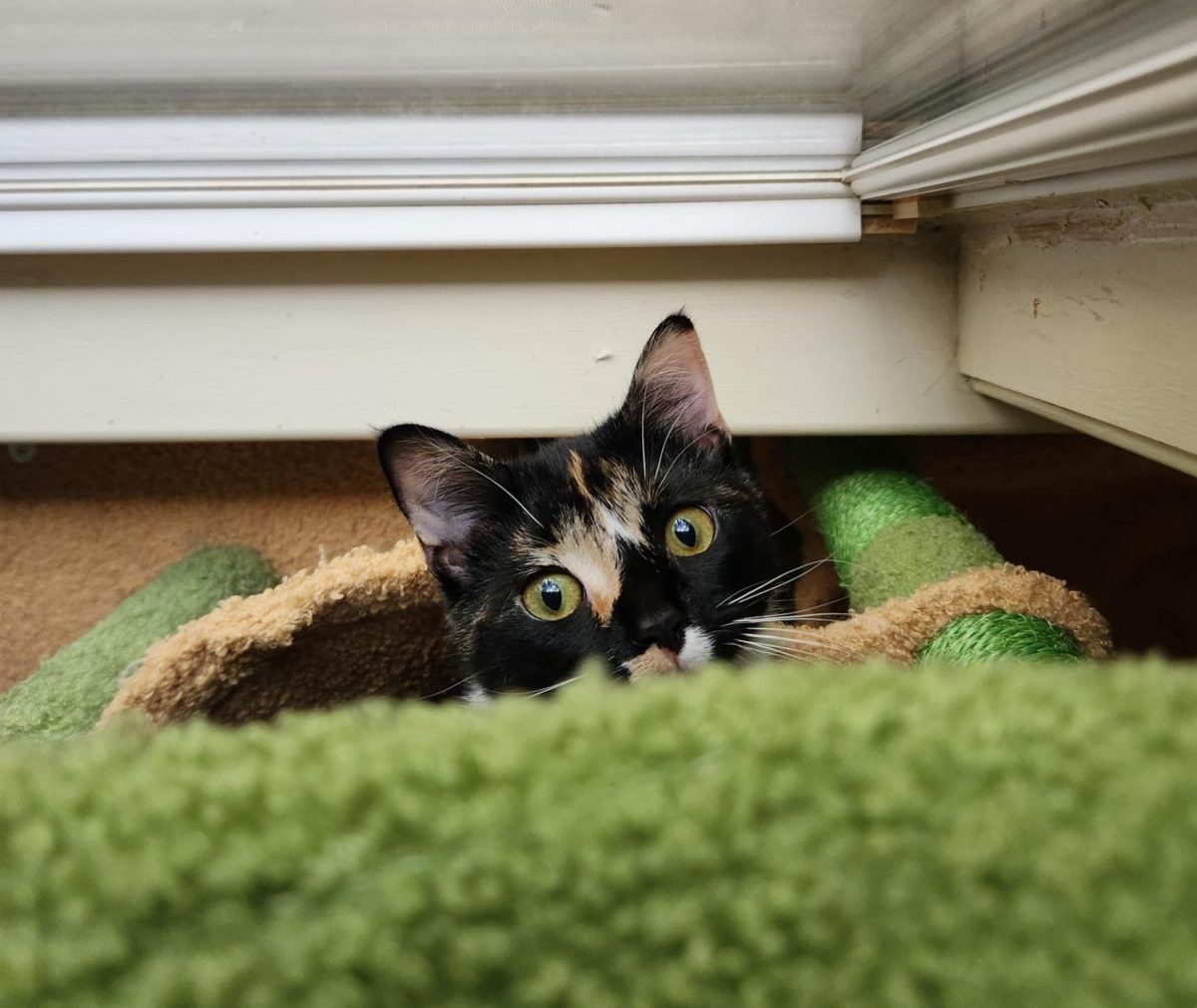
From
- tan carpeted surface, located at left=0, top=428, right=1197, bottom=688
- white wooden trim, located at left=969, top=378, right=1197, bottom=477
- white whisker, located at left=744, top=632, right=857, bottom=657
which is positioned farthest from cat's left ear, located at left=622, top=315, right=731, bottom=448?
tan carpeted surface, located at left=0, top=428, right=1197, bottom=688

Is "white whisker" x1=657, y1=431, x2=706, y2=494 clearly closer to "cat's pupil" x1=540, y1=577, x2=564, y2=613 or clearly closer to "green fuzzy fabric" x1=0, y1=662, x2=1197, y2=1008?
"cat's pupil" x1=540, y1=577, x2=564, y2=613

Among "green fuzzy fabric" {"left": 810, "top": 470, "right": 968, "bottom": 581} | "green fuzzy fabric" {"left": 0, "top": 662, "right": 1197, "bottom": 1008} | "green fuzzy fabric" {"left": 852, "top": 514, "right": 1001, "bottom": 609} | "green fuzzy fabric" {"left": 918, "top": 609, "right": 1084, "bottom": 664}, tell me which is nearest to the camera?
"green fuzzy fabric" {"left": 0, "top": 662, "right": 1197, "bottom": 1008}

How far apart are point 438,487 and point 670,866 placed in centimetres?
64

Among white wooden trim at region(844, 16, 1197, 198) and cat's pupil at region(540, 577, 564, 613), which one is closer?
white wooden trim at region(844, 16, 1197, 198)

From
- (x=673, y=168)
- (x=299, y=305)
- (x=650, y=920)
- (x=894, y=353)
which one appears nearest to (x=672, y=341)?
(x=673, y=168)

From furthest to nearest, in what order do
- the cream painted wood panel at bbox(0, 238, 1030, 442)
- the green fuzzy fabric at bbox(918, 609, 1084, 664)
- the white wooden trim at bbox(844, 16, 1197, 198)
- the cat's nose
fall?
the cream painted wood panel at bbox(0, 238, 1030, 442) < the cat's nose < the green fuzzy fabric at bbox(918, 609, 1084, 664) < the white wooden trim at bbox(844, 16, 1197, 198)

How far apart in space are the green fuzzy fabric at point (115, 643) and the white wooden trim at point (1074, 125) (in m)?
0.97

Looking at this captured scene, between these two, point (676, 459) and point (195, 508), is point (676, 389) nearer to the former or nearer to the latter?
point (676, 459)

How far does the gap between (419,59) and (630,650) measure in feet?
2.33

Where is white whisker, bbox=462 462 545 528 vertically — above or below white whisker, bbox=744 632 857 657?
above

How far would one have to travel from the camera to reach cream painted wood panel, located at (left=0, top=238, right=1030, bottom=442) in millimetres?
1109

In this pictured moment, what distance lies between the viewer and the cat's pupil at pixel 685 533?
0.81 meters

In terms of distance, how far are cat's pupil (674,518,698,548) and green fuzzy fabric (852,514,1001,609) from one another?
20cm

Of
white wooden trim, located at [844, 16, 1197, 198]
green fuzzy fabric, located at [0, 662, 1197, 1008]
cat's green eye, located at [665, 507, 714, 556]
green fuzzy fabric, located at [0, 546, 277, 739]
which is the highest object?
white wooden trim, located at [844, 16, 1197, 198]
